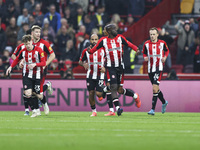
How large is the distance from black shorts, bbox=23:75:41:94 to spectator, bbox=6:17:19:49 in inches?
354

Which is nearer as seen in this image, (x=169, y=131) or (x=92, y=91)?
(x=169, y=131)

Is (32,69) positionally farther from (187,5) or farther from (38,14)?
(187,5)

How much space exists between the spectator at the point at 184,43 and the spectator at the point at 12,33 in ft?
20.6

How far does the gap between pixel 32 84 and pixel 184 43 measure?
30.9 feet

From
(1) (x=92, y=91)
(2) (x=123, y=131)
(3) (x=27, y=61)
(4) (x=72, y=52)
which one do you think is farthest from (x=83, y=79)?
(2) (x=123, y=131)

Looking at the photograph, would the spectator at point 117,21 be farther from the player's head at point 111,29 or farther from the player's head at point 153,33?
the player's head at point 111,29

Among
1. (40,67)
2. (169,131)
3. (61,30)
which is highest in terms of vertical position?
(61,30)

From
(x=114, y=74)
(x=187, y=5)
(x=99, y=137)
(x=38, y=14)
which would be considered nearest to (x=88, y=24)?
(x=38, y=14)

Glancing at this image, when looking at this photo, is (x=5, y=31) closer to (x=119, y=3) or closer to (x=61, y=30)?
(x=61, y=30)

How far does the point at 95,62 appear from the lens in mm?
14609

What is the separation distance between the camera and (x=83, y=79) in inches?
738

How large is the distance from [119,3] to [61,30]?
13.4ft

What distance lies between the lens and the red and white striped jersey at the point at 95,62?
14469 millimetres

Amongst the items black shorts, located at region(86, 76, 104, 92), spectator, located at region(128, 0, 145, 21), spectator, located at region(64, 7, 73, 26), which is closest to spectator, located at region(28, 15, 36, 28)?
spectator, located at region(64, 7, 73, 26)
